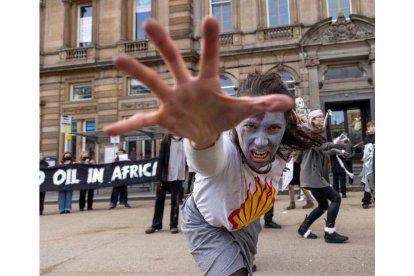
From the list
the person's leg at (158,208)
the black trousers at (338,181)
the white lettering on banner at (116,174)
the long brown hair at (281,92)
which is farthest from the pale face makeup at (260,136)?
the white lettering on banner at (116,174)

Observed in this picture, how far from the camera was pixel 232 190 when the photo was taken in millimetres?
1973

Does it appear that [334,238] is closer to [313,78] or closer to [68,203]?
[68,203]

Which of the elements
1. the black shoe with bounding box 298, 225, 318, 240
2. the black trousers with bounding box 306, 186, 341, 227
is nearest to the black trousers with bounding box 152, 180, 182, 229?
the black shoe with bounding box 298, 225, 318, 240

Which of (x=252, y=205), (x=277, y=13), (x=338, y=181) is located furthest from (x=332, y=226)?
(x=277, y=13)

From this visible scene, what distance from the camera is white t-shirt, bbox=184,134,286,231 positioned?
192 centimetres

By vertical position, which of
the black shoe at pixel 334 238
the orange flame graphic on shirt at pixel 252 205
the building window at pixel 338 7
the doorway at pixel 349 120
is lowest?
the black shoe at pixel 334 238

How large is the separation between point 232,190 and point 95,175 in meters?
9.96

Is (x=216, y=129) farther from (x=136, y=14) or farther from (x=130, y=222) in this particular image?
(x=136, y=14)

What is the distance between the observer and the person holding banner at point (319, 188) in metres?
5.22

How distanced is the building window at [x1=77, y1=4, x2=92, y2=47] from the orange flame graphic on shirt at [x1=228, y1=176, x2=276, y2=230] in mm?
21736

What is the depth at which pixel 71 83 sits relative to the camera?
21828mm

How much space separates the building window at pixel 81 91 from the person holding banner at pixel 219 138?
2036cm

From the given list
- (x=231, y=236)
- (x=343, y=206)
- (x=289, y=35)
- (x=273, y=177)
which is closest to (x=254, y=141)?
(x=273, y=177)

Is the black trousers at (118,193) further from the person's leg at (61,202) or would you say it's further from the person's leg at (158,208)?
the person's leg at (158,208)
